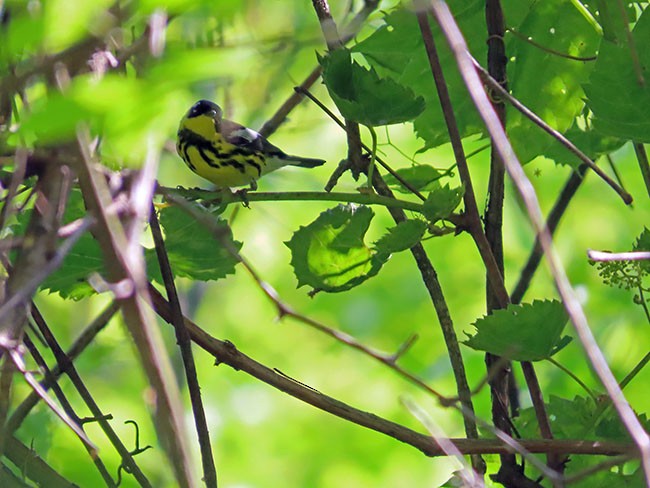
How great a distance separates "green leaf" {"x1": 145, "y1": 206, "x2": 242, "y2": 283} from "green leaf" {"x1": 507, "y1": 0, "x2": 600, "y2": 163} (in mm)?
639

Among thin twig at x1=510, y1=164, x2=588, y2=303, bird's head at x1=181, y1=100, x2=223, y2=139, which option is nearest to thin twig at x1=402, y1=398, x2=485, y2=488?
thin twig at x1=510, y1=164, x2=588, y2=303

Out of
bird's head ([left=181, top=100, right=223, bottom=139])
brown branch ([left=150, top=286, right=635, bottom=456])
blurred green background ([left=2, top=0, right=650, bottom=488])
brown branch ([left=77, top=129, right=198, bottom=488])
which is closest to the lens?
brown branch ([left=77, top=129, right=198, bottom=488])

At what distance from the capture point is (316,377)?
6918 millimetres

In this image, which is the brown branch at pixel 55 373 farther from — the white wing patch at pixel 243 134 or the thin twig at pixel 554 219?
the white wing patch at pixel 243 134

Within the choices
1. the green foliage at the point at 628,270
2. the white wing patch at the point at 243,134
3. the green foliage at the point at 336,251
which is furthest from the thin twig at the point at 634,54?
the white wing patch at the point at 243,134

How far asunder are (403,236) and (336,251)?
0.19m

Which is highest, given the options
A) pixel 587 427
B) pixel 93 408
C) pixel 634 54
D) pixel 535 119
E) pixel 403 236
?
pixel 634 54

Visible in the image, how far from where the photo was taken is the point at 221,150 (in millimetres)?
3914

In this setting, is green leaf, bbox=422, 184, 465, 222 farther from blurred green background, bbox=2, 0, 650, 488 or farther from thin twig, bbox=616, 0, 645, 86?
blurred green background, bbox=2, 0, 650, 488

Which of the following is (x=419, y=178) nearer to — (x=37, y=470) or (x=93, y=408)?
(x=93, y=408)

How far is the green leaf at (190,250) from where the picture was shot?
69.3 inches

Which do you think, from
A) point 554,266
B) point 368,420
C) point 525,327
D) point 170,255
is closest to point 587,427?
point 525,327

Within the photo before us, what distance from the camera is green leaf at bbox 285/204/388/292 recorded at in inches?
69.5

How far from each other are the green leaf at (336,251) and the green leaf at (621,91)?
17.6 inches
